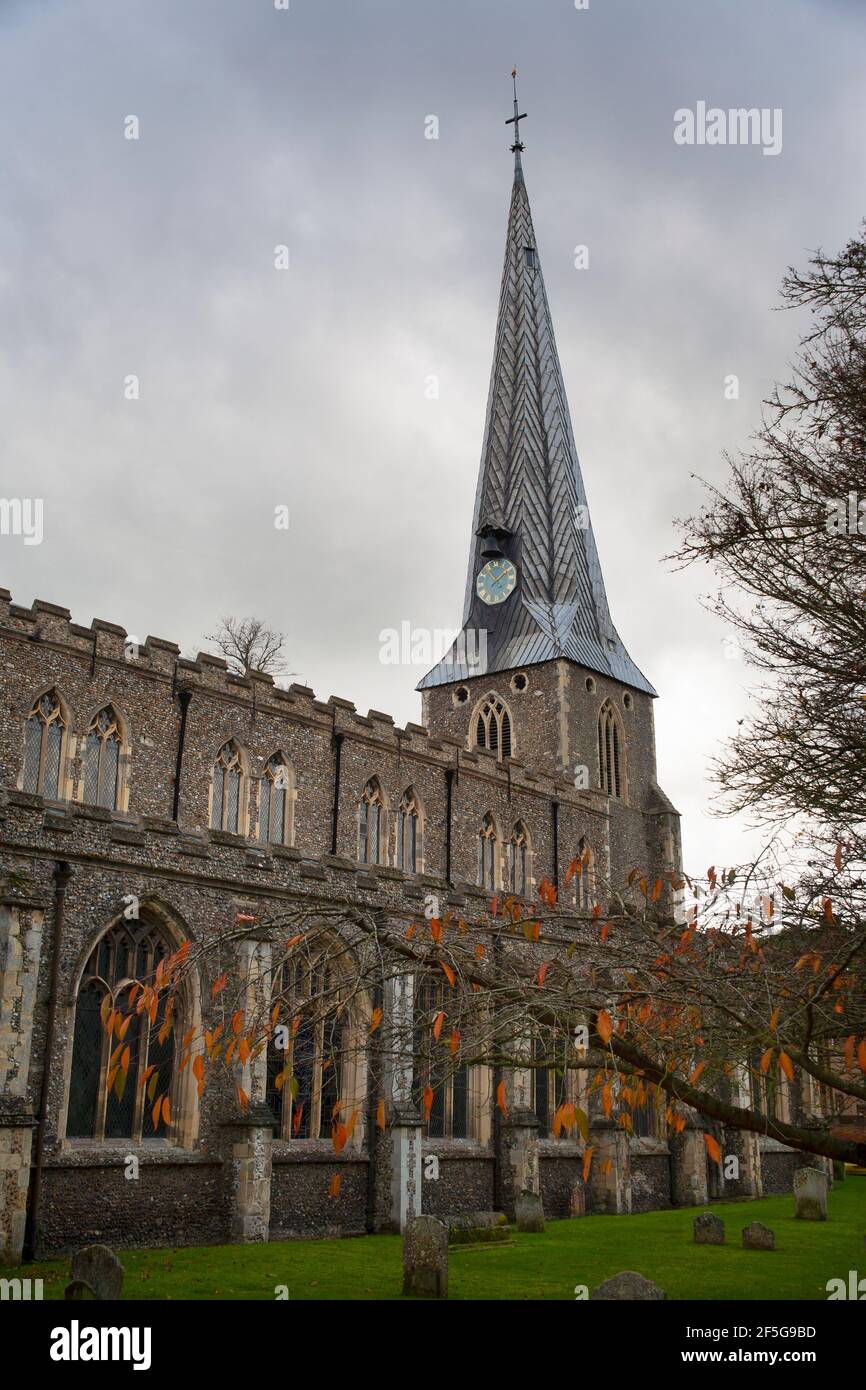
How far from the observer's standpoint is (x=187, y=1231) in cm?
1608

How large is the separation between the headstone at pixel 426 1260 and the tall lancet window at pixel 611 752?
2531 centimetres

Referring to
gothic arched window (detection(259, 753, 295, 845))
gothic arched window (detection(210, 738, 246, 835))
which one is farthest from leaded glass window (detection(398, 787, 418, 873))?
gothic arched window (detection(210, 738, 246, 835))

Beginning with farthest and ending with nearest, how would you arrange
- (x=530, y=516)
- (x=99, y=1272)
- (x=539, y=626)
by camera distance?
(x=530, y=516) < (x=539, y=626) < (x=99, y=1272)

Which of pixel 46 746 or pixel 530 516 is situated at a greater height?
pixel 530 516

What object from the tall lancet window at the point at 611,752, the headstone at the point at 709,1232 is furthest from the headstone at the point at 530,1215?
the tall lancet window at the point at 611,752

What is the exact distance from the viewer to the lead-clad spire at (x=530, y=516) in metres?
39.3

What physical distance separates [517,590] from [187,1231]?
2724 centimetres

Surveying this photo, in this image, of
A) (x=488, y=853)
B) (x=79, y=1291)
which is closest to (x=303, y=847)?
(x=488, y=853)

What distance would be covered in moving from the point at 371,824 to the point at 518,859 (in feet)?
17.7

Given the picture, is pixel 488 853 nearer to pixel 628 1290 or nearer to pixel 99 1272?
pixel 628 1290

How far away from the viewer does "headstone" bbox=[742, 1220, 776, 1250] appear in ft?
58.0

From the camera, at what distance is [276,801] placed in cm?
2631
